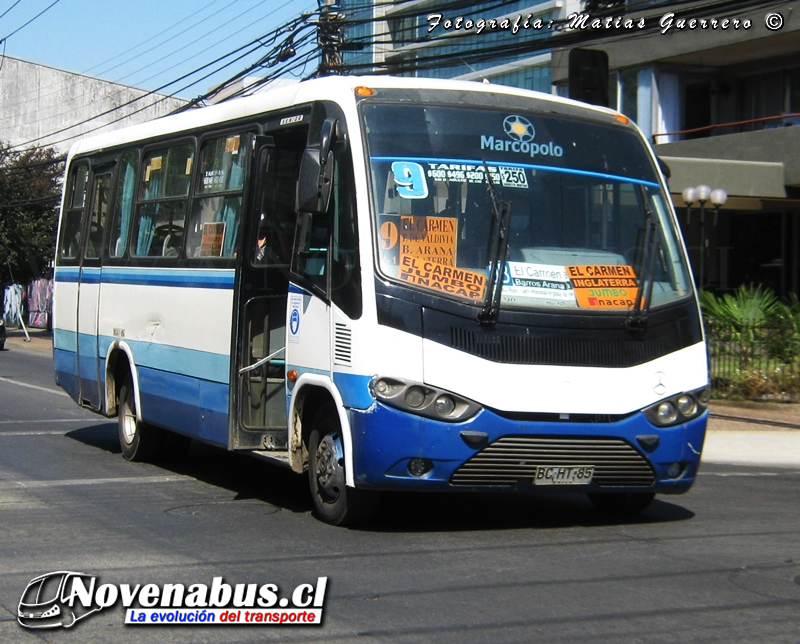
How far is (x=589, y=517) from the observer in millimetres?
8859

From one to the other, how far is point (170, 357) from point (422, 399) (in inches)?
152

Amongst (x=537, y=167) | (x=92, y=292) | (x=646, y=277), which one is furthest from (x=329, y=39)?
(x=646, y=277)

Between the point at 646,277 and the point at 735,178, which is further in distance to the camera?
the point at 735,178

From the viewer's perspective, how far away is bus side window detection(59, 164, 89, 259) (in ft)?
43.6

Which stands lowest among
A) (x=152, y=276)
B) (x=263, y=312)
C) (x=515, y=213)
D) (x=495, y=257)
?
(x=263, y=312)

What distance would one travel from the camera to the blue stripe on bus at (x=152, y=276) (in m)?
9.73

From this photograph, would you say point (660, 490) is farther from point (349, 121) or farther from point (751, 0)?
point (751, 0)

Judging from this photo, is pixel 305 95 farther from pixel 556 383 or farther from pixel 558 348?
pixel 556 383

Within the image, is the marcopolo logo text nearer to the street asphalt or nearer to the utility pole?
the street asphalt

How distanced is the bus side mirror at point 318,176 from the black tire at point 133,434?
14.6 feet

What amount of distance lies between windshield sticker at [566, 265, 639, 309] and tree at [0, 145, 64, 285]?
36735mm

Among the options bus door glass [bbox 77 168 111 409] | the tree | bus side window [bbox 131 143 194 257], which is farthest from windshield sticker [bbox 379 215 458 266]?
the tree

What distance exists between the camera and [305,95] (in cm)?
871

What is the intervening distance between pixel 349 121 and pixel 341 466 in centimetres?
231
